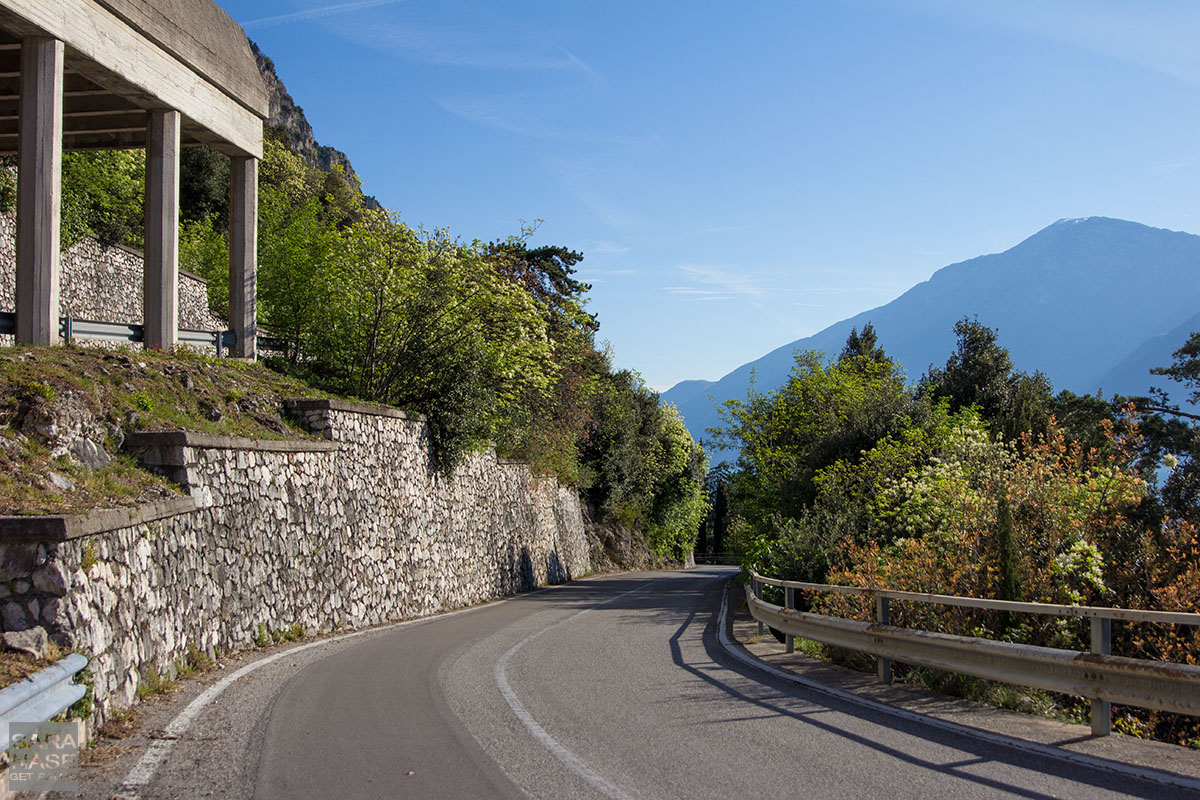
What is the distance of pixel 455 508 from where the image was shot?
22.9 m

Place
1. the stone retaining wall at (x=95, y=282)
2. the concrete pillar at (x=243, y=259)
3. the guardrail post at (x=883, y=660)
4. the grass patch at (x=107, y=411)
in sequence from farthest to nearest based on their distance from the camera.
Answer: the stone retaining wall at (x=95, y=282)
the concrete pillar at (x=243, y=259)
the guardrail post at (x=883, y=660)
the grass patch at (x=107, y=411)

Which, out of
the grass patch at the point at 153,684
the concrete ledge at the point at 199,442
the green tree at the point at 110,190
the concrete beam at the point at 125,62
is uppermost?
the green tree at the point at 110,190

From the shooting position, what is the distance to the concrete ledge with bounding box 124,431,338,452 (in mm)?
10641

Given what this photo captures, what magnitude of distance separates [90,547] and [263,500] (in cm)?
530

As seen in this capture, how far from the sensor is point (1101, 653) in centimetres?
621

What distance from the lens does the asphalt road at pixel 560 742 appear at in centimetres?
525

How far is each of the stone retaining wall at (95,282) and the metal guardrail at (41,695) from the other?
1655 cm

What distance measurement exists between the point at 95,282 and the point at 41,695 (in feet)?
70.1

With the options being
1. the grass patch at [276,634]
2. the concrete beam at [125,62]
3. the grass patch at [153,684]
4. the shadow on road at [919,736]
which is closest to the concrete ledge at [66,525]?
the grass patch at [153,684]

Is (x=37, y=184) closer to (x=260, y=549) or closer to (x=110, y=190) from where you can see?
(x=260, y=549)

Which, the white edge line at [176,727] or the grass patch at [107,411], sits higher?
the grass patch at [107,411]

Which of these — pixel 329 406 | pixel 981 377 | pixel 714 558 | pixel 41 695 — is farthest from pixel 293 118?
pixel 41 695

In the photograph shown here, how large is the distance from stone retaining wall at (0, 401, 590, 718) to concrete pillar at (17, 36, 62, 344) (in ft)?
13.3

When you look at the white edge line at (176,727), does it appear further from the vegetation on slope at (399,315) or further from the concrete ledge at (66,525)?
the vegetation on slope at (399,315)
